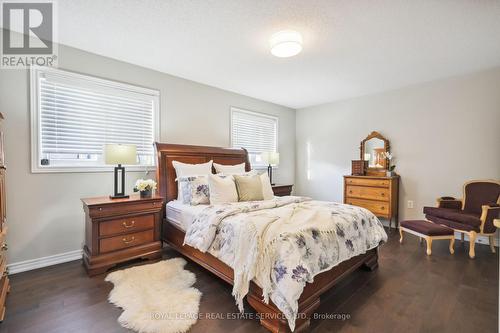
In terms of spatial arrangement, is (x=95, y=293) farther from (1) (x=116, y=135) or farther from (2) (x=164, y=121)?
(2) (x=164, y=121)

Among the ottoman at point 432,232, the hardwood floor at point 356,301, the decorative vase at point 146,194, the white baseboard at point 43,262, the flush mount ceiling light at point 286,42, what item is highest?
the flush mount ceiling light at point 286,42

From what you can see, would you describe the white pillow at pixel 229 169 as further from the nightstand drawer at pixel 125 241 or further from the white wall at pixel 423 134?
the white wall at pixel 423 134

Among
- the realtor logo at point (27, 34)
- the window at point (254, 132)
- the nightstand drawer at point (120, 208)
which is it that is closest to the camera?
the realtor logo at point (27, 34)

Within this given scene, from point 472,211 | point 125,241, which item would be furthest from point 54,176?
point 472,211

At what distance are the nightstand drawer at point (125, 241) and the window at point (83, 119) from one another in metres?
0.97

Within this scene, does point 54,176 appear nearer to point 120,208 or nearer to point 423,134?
point 120,208

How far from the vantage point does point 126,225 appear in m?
2.61

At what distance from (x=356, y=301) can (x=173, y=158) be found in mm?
2767

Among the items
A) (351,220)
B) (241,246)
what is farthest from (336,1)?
A: (241,246)

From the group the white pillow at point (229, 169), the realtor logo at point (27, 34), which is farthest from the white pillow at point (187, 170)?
the realtor logo at point (27, 34)

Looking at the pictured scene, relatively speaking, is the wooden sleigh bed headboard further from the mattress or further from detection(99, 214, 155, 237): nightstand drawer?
detection(99, 214, 155, 237): nightstand drawer

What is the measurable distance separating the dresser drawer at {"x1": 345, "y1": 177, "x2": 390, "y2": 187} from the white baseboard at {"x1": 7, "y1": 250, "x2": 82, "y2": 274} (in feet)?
14.3

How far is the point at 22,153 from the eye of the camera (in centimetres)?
250

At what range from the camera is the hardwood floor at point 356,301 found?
169 cm
